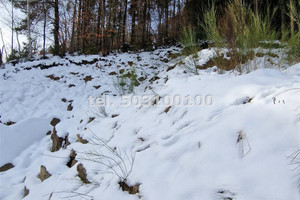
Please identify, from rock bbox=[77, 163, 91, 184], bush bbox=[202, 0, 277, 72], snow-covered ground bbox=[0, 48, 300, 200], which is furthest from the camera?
bush bbox=[202, 0, 277, 72]

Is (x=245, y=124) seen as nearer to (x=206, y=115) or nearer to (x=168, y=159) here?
(x=206, y=115)

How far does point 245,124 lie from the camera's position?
0.98 meters

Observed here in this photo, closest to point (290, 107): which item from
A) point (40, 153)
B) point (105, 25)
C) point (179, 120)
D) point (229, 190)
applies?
point (229, 190)

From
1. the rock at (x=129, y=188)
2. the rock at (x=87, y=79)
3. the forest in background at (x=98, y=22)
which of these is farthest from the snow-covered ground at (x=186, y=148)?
the forest in background at (x=98, y=22)

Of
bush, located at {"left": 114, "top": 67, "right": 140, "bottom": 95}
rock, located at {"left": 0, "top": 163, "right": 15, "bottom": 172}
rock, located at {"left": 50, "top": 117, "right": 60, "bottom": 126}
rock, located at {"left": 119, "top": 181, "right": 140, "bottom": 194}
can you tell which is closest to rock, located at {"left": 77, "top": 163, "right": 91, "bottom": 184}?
rock, located at {"left": 119, "top": 181, "right": 140, "bottom": 194}

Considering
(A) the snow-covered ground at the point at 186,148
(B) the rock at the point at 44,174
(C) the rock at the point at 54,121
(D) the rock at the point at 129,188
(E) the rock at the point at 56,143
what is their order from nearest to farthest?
(A) the snow-covered ground at the point at 186,148 < (D) the rock at the point at 129,188 < (B) the rock at the point at 44,174 < (E) the rock at the point at 56,143 < (C) the rock at the point at 54,121

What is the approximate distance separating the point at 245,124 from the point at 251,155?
21 centimetres

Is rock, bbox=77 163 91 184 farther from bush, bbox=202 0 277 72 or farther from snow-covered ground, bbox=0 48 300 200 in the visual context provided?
bush, bbox=202 0 277 72

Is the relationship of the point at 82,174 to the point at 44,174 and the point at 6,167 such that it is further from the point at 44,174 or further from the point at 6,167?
the point at 6,167

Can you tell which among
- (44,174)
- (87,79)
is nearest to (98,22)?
(87,79)

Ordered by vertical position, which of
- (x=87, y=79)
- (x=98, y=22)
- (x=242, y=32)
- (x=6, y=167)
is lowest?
(x=6, y=167)

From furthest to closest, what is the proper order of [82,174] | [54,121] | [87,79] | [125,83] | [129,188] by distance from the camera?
[87,79]
[125,83]
[54,121]
[82,174]
[129,188]

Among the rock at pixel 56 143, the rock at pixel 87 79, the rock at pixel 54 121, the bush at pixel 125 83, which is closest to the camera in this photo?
the rock at pixel 56 143

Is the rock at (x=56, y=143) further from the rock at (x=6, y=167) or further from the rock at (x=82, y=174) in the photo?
the rock at (x=82, y=174)
